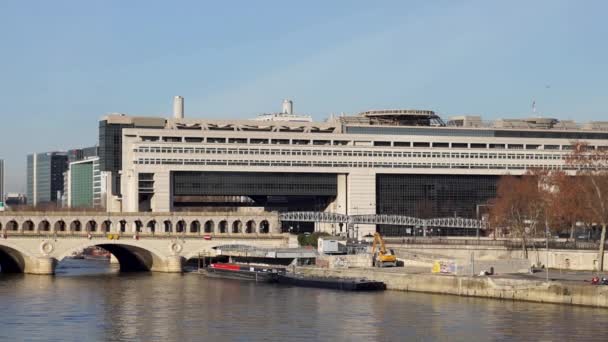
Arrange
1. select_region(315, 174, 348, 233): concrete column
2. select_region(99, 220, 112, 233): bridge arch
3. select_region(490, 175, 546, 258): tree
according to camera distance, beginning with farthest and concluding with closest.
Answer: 1. select_region(315, 174, 348, 233): concrete column
2. select_region(99, 220, 112, 233): bridge arch
3. select_region(490, 175, 546, 258): tree

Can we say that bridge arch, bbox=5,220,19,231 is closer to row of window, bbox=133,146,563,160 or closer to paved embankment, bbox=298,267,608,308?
row of window, bbox=133,146,563,160

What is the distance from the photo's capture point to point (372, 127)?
180 metres

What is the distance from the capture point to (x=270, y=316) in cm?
9138

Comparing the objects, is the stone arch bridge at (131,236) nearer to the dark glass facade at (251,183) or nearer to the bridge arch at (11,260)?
the bridge arch at (11,260)

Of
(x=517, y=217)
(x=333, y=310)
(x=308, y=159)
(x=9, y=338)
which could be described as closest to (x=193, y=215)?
(x=308, y=159)

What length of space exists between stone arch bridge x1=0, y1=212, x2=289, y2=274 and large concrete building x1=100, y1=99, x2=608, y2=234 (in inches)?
315

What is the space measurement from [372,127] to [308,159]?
10994mm

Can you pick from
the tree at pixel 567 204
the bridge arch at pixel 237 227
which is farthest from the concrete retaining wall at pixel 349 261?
the bridge arch at pixel 237 227

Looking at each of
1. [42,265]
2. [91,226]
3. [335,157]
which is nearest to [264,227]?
[335,157]

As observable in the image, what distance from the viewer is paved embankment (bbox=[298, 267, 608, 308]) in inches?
3717

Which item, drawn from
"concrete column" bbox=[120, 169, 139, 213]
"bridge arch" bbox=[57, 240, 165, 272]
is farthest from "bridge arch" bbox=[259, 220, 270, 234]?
"bridge arch" bbox=[57, 240, 165, 272]

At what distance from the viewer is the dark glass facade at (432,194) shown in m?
181

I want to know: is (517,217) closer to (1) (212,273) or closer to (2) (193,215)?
(1) (212,273)

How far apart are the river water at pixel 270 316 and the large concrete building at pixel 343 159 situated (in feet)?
177
